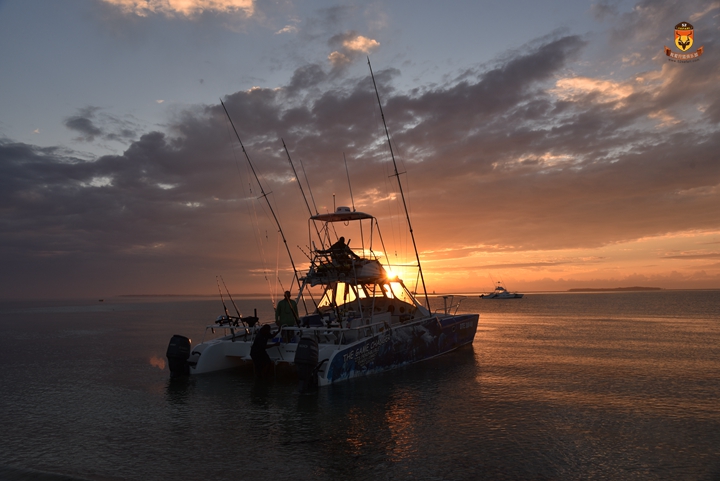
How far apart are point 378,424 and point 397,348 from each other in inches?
247

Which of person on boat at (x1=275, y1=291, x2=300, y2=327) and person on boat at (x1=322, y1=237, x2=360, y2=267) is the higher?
person on boat at (x1=322, y1=237, x2=360, y2=267)

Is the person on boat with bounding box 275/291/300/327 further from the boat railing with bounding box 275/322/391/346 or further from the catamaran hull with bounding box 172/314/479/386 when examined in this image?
the catamaran hull with bounding box 172/314/479/386

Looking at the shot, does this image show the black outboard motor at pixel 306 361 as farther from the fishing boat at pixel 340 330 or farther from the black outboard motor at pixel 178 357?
the black outboard motor at pixel 178 357

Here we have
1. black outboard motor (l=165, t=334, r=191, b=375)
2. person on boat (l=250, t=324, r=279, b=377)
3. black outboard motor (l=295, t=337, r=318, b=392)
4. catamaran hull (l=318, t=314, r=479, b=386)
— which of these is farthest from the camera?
black outboard motor (l=165, t=334, r=191, b=375)

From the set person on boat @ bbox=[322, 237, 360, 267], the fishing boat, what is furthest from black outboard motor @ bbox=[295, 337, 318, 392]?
person on boat @ bbox=[322, 237, 360, 267]

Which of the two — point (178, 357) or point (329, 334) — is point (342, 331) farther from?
point (178, 357)

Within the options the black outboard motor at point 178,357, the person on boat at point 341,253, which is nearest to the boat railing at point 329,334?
the person on boat at point 341,253

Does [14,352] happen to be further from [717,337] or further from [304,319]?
[717,337]

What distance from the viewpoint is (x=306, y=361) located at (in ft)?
42.3

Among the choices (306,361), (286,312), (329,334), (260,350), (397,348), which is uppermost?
(286,312)

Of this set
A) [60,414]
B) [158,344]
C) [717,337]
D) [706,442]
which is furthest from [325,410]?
[717,337]

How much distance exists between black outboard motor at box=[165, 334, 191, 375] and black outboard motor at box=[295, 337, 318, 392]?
4.48 m

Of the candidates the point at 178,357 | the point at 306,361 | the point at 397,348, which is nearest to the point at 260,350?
the point at 306,361

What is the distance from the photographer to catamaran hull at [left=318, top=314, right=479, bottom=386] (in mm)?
13642
